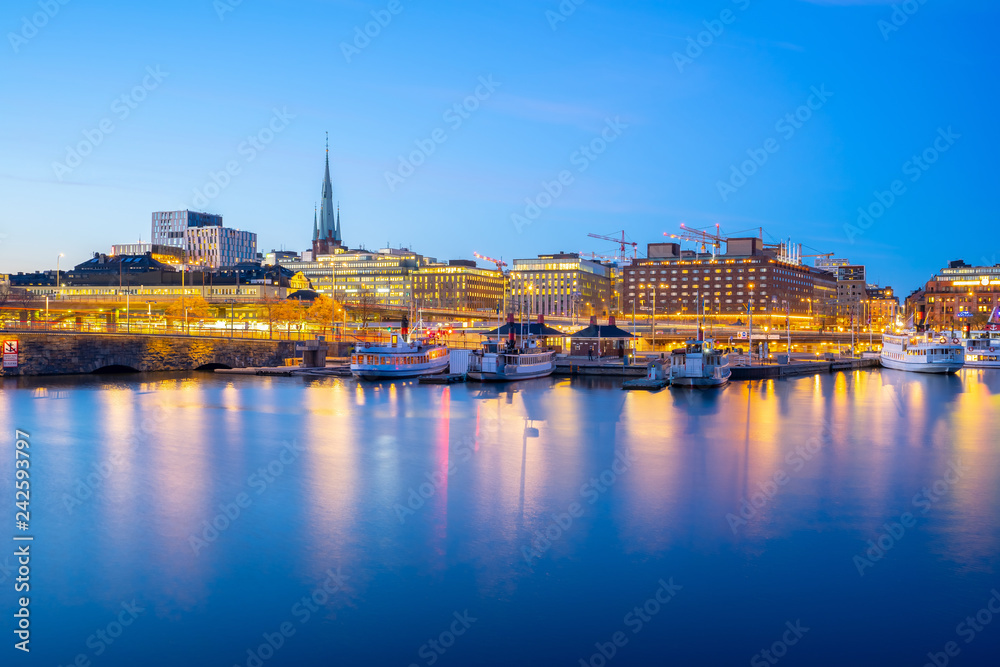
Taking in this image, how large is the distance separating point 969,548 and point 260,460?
21163mm

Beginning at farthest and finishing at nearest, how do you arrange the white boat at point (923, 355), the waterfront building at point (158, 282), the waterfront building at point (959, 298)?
the waterfront building at point (959, 298)
the waterfront building at point (158, 282)
the white boat at point (923, 355)

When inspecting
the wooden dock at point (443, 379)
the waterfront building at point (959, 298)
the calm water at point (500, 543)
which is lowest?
the calm water at point (500, 543)

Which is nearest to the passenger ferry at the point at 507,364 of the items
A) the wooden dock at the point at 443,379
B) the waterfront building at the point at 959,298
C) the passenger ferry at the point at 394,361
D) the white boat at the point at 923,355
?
the wooden dock at the point at 443,379

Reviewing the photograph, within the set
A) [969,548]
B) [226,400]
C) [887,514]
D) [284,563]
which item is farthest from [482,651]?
[226,400]

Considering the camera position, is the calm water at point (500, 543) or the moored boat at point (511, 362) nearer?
the calm water at point (500, 543)

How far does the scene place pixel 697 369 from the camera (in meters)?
57.9

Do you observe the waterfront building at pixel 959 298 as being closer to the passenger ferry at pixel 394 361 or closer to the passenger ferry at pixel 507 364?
the passenger ferry at pixel 507 364

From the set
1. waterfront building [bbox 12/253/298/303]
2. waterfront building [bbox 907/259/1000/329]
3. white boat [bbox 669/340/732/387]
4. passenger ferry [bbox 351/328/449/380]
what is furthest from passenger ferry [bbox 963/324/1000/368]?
waterfront building [bbox 12/253/298/303]

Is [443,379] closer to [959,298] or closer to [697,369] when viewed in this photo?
[697,369]

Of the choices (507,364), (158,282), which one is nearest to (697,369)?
(507,364)

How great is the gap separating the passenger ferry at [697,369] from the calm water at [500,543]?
68.8 ft

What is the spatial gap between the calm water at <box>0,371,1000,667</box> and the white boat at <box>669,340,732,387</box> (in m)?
21.0

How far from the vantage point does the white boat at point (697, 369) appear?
5706 cm

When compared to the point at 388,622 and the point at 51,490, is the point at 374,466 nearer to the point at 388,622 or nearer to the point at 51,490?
the point at 51,490
